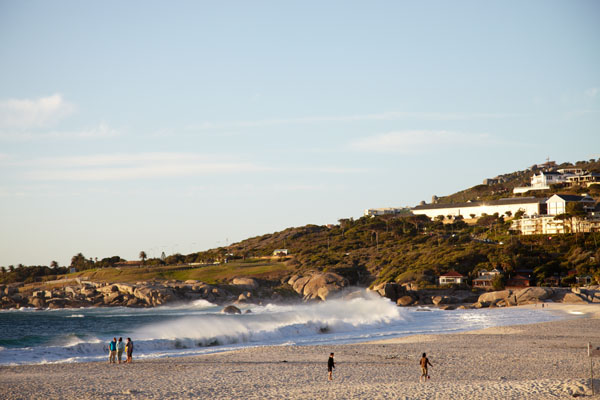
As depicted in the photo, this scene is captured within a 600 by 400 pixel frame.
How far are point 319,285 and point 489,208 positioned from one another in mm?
60860

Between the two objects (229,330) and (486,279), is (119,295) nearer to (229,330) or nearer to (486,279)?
(486,279)

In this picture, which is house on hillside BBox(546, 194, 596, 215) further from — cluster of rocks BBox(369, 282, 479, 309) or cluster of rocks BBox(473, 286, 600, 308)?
cluster of rocks BBox(473, 286, 600, 308)

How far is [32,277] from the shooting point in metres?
146

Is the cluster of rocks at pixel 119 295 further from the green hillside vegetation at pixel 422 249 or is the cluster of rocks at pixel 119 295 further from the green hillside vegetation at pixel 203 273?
the green hillside vegetation at pixel 422 249

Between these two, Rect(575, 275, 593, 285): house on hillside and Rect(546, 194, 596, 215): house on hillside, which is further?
Rect(546, 194, 596, 215): house on hillside

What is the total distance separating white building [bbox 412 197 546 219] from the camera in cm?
13225

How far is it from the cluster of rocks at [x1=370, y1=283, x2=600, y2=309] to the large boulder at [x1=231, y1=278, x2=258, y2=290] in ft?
93.9

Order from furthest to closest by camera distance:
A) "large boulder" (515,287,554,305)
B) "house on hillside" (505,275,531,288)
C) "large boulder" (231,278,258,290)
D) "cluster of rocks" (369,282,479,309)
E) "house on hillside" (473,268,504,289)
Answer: "large boulder" (231,278,258,290) < "house on hillside" (473,268,504,289) < "house on hillside" (505,275,531,288) < "cluster of rocks" (369,282,479,309) < "large boulder" (515,287,554,305)

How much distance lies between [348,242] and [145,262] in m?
58.1

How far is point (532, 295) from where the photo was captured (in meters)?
76.1

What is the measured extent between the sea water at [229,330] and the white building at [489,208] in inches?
2652

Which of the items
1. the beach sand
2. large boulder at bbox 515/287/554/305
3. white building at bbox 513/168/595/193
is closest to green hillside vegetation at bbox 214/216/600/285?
large boulder at bbox 515/287/554/305

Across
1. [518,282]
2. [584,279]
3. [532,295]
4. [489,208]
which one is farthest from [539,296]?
[489,208]

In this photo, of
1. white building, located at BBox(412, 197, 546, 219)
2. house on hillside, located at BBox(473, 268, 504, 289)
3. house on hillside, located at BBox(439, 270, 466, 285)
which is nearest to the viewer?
house on hillside, located at BBox(473, 268, 504, 289)
